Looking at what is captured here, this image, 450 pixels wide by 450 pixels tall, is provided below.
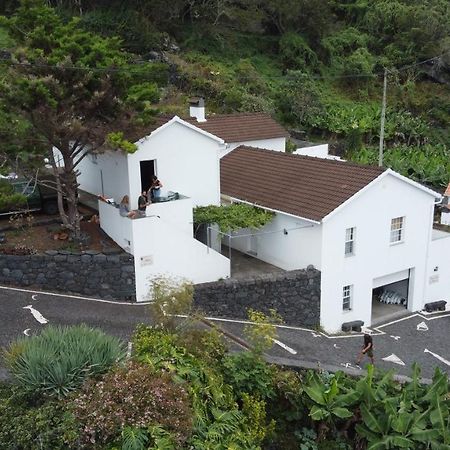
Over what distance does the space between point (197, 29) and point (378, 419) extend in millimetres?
45014

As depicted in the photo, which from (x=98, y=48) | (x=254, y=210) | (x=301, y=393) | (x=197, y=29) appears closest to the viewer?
(x=301, y=393)

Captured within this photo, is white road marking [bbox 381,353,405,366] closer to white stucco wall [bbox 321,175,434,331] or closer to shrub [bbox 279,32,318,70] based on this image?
white stucco wall [bbox 321,175,434,331]

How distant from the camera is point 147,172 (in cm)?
2117

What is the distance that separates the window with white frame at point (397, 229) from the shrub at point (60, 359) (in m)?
13.9

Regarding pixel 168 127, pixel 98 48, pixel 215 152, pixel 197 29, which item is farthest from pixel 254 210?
pixel 197 29

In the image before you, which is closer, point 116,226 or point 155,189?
point 116,226

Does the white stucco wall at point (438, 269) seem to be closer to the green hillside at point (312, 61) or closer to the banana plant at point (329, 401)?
the banana plant at point (329, 401)

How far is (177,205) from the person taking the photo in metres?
19.8

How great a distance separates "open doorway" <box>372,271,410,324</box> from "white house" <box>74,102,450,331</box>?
0.09 m

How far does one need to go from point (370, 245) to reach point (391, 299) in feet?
12.3

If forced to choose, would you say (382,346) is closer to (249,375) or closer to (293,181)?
(293,181)

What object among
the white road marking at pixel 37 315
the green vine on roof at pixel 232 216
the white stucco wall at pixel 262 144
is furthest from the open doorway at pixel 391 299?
the white road marking at pixel 37 315

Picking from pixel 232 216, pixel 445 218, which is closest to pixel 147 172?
pixel 232 216

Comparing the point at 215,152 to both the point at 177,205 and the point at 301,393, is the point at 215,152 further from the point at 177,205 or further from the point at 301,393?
the point at 301,393
